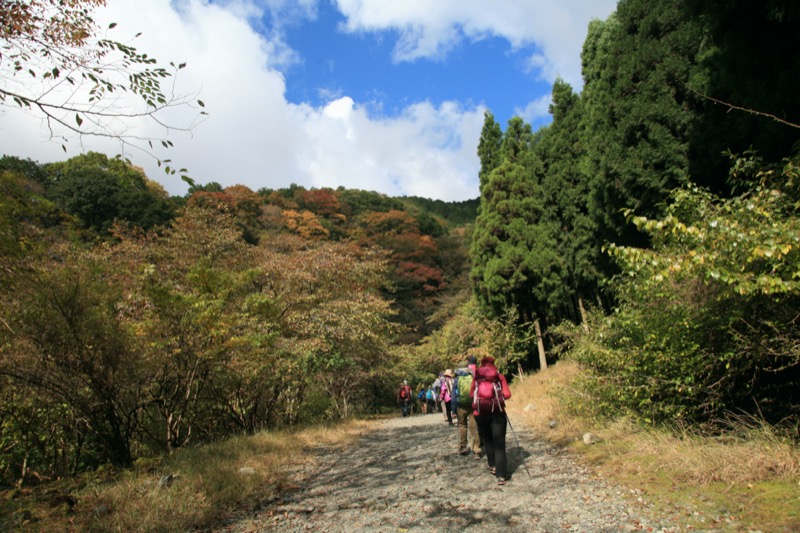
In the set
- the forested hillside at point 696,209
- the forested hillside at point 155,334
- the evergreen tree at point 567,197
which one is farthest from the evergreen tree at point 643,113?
the forested hillside at point 155,334

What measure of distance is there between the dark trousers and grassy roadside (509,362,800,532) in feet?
3.62

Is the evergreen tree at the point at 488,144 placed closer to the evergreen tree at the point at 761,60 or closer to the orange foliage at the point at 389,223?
the evergreen tree at the point at 761,60

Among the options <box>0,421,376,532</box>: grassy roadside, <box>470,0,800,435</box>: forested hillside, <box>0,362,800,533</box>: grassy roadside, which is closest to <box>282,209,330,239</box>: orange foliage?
<box>470,0,800,435</box>: forested hillside

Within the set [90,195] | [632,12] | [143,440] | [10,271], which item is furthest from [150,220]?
[632,12]

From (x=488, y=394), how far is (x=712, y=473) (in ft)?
7.61

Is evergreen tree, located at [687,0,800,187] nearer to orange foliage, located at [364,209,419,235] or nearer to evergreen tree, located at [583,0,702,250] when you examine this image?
evergreen tree, located at [583,0,702,250]

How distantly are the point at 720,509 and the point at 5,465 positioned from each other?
399 inches

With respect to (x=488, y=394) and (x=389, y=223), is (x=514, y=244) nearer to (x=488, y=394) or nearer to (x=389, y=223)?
(x=488, y=394)

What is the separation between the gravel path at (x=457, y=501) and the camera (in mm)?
Result: 3853

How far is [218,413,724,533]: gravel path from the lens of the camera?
12.6ft

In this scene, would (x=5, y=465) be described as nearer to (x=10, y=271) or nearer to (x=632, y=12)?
(x=10, y=271)

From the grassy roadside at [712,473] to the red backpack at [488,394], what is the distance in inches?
53.2

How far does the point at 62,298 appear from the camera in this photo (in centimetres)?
596

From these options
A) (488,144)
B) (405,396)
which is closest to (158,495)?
(405,396)
